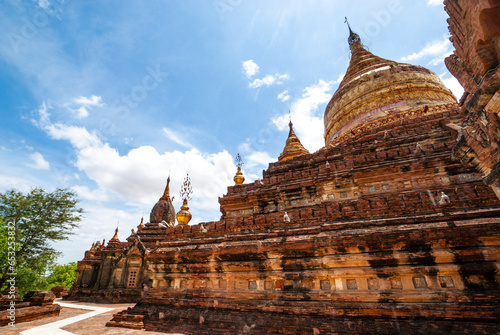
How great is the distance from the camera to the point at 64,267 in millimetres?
47906

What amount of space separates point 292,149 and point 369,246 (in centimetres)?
1692

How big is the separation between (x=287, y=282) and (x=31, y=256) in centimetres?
2042

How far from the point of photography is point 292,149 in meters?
23.2

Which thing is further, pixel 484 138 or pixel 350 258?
pixel 350 258

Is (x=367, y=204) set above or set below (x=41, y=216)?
below

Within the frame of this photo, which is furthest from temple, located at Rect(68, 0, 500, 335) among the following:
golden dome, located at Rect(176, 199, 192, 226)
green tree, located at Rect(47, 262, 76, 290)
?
green tree, located at Rect(47, 262, 76, 290)

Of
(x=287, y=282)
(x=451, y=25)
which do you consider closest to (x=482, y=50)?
(x=451, y=25)

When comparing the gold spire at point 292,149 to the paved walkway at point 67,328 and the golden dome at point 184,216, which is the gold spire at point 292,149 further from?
the paved walkway at point 67,328

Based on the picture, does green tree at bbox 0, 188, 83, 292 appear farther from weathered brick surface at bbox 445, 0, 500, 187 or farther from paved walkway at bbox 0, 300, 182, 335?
weathered brick surface at bbox 445, 0, 500, 187

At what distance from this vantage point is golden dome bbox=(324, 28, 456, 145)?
18.6 m

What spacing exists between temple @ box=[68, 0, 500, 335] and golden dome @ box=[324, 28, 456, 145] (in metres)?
6.03

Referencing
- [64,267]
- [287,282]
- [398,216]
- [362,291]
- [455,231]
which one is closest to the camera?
[455,231]

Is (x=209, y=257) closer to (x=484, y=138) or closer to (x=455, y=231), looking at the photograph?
(x=455, y=231)

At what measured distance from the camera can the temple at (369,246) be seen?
561 cm
